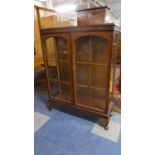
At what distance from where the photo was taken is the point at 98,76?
189 centimetres

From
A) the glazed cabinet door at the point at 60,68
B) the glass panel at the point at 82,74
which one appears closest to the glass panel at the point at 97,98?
the glass panel at the point at 82,74

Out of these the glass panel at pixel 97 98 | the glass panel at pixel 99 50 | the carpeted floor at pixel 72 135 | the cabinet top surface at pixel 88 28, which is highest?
the cabinet top surface at pixel 88 28

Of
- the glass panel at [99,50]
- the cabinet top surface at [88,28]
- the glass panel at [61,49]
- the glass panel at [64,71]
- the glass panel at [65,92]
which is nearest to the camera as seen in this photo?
the cabinet top surface at [88,28]

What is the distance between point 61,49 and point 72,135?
4.15 ft

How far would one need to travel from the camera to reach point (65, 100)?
210 cm

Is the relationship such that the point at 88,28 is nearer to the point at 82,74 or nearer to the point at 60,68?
the point at 82,74

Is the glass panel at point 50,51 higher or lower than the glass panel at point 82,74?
higher

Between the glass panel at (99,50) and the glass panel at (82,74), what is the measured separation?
0.61 feet

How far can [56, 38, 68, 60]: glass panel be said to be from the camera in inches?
77.4

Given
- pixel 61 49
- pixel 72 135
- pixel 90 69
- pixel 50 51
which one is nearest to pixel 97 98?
pixel 90 69

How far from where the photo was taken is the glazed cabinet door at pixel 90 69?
170 cm

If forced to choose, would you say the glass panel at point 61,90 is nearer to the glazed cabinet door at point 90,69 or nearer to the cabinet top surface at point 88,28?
the glazed cabinet door at point 90,69
